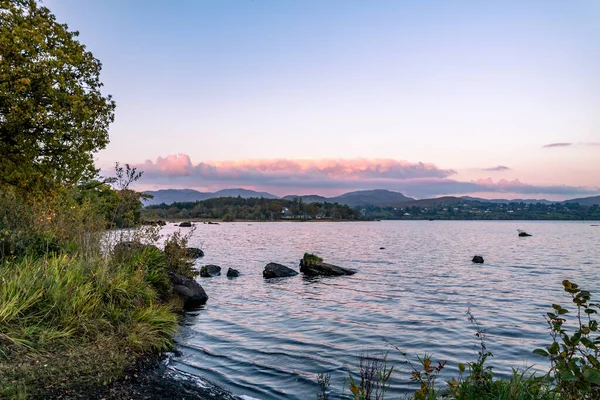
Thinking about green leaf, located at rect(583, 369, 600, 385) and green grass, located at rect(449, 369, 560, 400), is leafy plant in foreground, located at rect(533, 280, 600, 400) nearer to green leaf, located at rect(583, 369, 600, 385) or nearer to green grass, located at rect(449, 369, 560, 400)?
green leaf, located at rect(583, 369, 600, 385)

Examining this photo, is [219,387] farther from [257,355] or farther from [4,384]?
[4,384]

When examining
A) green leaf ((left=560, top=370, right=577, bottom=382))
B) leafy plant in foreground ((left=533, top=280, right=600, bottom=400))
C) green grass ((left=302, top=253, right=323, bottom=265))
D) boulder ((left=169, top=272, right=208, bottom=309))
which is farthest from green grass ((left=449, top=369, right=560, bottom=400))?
green grass ((left=302, top=253, right=323, bottom=265))

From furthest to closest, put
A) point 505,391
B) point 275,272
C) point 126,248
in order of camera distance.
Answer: point 275,272 → point 126,248 → point 505,391

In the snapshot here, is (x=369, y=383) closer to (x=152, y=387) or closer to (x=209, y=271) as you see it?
(x=152, y=387)

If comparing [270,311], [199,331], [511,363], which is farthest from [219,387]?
[270,311]

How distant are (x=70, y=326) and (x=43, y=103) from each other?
10686 mm

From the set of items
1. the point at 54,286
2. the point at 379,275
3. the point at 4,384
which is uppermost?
the point at 54,286

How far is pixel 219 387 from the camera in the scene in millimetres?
8938

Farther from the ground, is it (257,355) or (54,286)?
(54,286)

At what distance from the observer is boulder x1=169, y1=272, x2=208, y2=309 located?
57.8ft

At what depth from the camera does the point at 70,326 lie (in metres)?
8.59

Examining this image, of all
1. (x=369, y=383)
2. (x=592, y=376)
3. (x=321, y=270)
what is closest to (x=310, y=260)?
(x=321, y=270)

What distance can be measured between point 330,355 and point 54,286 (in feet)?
23.8

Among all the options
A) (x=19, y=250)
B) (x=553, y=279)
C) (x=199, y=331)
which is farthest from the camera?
(x=553, y=279)
